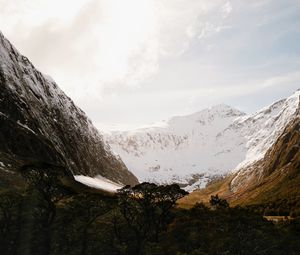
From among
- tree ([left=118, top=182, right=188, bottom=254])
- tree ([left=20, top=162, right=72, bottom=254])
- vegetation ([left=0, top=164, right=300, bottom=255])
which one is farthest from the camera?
tree ([left=118, top=182, right=188, bottom=254])

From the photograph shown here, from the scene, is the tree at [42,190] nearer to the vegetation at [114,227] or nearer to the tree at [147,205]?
the vegetation at [114,227]

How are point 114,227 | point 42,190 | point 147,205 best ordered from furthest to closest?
point 147,205 < point 114,227 < point 42,190

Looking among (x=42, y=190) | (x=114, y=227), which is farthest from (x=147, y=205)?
(x=42, y=190)

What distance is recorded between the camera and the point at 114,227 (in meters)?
101

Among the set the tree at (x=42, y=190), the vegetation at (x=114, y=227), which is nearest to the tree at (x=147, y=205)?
the vegetation at (x=114, y=227)

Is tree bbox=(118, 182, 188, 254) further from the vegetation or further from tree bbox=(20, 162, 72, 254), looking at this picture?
tree bbox=(20, 162, 72, 254)

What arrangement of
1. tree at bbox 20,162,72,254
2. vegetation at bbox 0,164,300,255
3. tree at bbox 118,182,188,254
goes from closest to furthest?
vegetation at bbox 0,164,300,255 → tree at bbox 20,162,72,254 → tree at bbox 118,182,188,254

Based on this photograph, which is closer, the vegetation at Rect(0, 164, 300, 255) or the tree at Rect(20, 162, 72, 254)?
the vegetation at Rect(0, 164, 300, 255)

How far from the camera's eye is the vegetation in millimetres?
90312

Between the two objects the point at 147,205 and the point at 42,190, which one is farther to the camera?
the point at 147,205

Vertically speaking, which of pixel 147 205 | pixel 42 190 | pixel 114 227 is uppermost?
pixel 42 190

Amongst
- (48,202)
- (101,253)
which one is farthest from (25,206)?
(101,253)

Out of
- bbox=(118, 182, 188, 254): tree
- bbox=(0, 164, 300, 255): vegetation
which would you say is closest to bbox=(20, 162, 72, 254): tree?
bbox=(0, 164, 300, 255): vegetation

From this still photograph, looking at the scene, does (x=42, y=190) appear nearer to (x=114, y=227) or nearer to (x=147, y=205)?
(x=114, y=227)
